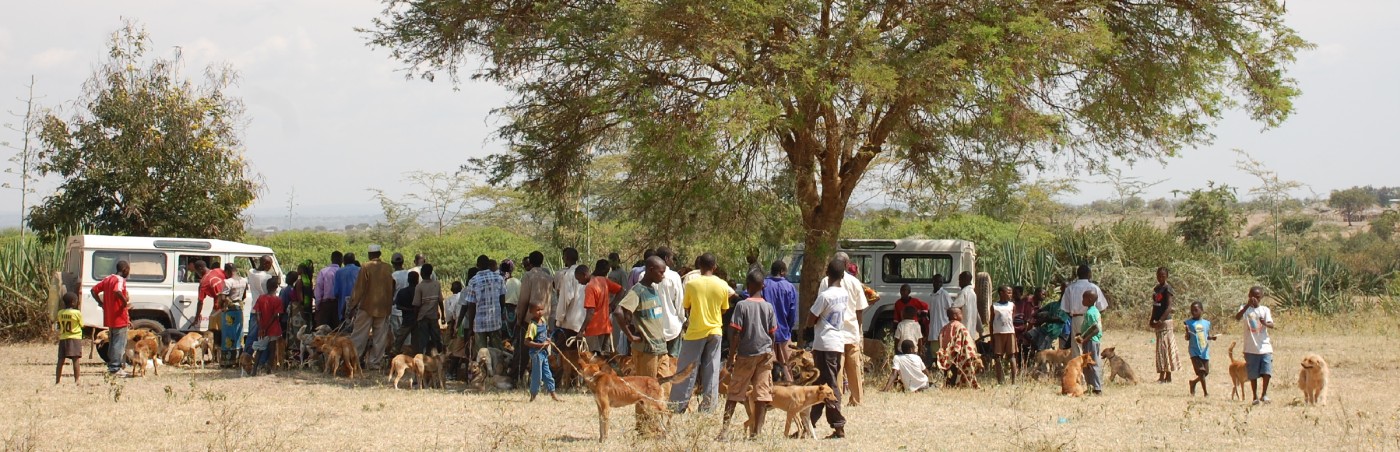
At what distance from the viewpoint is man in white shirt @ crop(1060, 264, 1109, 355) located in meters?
11.9

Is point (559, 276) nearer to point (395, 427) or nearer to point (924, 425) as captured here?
point (395, 427)

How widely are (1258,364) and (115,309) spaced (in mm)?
10661

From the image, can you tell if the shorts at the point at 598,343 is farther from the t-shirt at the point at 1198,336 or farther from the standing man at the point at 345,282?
the t-shirt at the point at 1198,336

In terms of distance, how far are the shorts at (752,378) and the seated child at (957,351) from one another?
12.9ft

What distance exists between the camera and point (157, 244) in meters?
14.5

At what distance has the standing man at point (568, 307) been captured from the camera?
10852mm

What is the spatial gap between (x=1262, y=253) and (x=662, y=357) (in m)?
21.6

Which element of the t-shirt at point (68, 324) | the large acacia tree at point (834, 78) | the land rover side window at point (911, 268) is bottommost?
the t-shirt at point (68, 324)

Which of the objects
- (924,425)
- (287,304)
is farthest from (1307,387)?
(287,304)

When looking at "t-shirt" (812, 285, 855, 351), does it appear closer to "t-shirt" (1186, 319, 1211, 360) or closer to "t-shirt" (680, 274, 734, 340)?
"t-shirt" (680, 274, 734, 340)

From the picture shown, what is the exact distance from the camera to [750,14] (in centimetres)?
1134

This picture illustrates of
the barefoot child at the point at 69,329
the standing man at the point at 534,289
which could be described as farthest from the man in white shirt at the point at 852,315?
the barefoot child at the point at 69,329

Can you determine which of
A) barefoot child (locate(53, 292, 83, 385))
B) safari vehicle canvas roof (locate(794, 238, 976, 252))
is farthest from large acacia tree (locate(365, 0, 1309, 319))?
barefoot child (locate(53, 292, 83, 385))

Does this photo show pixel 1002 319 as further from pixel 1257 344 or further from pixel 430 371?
pixel 430 371
